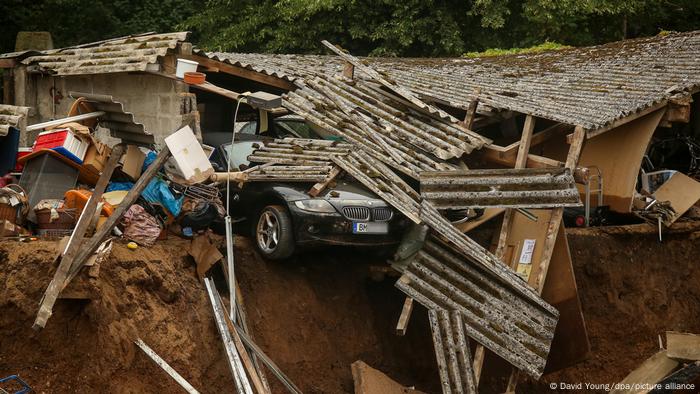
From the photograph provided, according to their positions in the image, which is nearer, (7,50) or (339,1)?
(339,1)

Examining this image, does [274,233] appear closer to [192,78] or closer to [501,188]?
[192,78]

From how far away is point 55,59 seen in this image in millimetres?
Answer: 15578

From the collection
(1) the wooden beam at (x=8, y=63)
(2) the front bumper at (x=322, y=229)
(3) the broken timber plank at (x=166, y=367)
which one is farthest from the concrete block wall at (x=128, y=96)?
(3) the broken timber plank at (x=166, y=367)

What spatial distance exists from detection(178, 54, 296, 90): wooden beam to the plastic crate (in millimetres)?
2868

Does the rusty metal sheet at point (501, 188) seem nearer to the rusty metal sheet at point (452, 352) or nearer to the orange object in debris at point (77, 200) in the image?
the rusty metal sheet at point (452, 352)

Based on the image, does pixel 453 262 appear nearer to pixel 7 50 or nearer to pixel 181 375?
pixel 181 375

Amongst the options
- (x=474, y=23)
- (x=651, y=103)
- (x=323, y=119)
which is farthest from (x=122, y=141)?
(x=474, y=23)

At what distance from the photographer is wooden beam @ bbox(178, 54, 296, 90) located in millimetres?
14633

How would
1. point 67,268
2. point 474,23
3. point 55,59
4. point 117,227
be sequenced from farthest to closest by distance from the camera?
point 474,23 → point 55,59 → point 117,227 → point 67,268

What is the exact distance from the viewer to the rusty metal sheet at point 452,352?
1150 cm

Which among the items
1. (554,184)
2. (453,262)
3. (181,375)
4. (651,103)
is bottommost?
(181,375)

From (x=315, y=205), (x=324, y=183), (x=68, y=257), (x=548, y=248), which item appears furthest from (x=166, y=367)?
(x=548, y=248)

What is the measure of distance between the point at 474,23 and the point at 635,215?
11.7 m

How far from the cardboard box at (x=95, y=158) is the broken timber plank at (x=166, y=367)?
3075 mm
